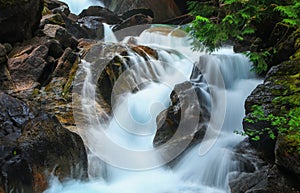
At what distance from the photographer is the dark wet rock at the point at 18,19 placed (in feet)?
24.6

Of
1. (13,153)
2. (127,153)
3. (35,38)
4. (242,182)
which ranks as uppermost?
(35,38)

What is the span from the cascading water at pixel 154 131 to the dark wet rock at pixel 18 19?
2.07 m

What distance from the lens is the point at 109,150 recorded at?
5.96m

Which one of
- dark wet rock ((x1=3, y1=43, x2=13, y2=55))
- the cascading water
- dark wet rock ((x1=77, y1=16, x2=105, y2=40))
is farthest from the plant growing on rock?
dark wet rock ((x1=77, y1=16, x2=105, y2=40))

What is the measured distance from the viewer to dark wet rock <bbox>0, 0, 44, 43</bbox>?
7.50 m

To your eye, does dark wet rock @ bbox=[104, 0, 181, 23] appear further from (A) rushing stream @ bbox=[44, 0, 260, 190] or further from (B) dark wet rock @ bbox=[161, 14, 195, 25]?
(A) rushing stream @ bbox=[44, 0, 260, 190]

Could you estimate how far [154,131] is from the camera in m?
7.00

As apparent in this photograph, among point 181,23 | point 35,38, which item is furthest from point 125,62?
point 181,23

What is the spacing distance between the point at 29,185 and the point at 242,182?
122 inches

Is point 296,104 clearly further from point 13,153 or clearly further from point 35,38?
point 35,38

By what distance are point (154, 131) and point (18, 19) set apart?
4876 millimetres

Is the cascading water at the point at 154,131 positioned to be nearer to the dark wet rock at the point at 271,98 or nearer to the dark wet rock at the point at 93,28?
the dark wet rock at the point at 271,98

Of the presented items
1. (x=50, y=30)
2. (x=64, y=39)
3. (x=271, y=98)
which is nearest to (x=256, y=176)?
(x=271, y=98)

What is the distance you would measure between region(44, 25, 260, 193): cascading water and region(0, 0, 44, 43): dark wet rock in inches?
81.3
